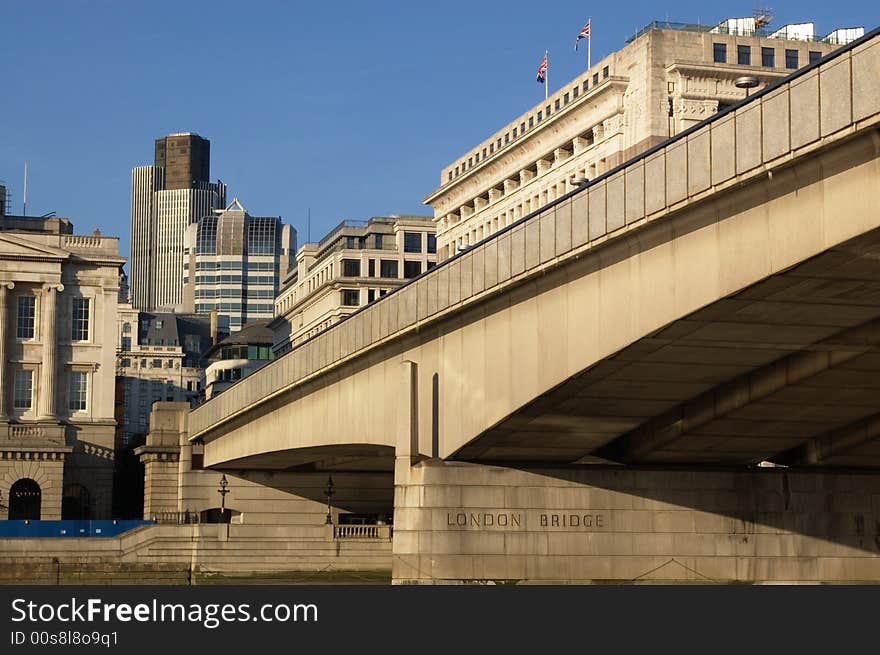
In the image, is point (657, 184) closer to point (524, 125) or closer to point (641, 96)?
point (641, 96)

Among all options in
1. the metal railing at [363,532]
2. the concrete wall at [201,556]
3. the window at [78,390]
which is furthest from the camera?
the window at [78,390]

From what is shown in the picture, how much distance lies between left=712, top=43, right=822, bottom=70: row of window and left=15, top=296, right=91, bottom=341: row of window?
1972 inches

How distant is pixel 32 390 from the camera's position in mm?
114750

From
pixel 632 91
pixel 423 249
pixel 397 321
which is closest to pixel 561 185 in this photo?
pixel 632 91

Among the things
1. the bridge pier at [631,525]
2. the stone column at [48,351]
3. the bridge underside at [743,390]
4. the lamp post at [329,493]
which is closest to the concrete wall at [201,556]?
the lamp post at [329,493]

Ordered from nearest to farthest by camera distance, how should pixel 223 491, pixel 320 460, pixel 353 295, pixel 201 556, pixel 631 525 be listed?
pixel 631 525 → pixel 320 460 → pixel 201 556 → pixel 223 491 → pixel 353 295

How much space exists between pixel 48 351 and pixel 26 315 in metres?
3.38

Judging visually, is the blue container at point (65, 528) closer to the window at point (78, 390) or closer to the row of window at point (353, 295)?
the window at point (78, 390)

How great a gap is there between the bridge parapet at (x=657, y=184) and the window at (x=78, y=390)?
212 feet

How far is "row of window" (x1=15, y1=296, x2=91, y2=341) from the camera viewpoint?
11538cm

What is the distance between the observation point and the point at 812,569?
154 feet

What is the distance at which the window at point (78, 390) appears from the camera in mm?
115875

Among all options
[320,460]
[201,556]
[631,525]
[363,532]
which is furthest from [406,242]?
[631,525]

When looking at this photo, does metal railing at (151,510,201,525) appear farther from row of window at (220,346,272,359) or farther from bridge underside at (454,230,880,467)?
row of window at (220,346,272,359)
